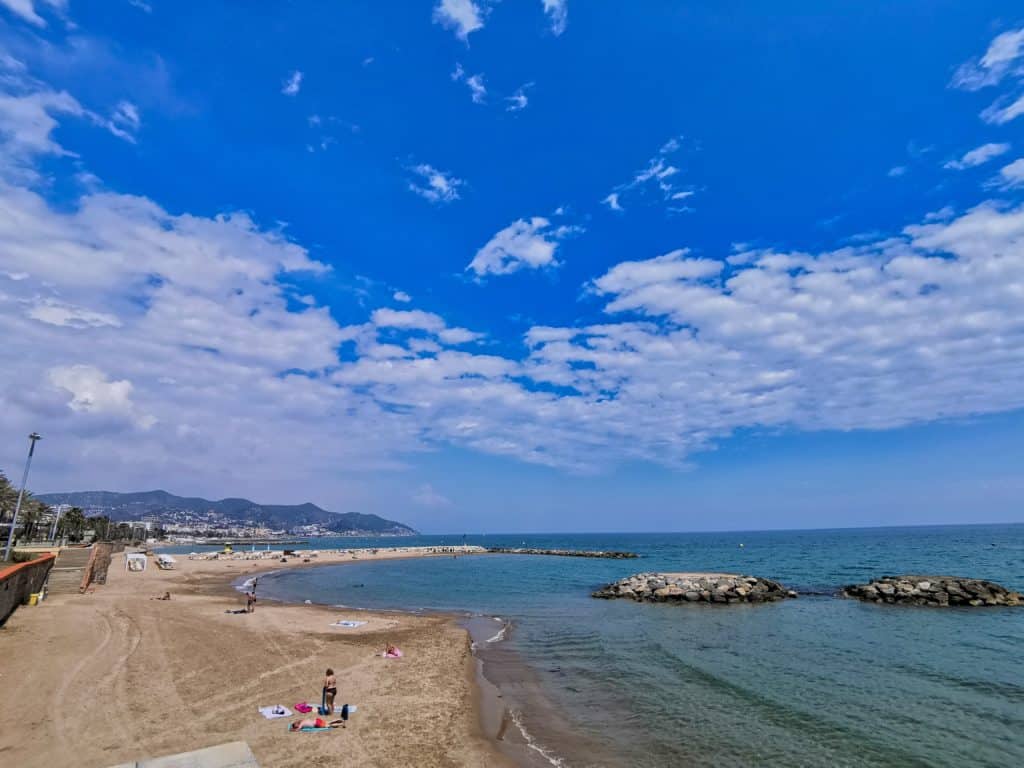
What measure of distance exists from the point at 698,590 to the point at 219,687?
38.2m

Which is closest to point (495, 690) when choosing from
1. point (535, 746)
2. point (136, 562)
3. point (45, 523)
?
point (535, 746)

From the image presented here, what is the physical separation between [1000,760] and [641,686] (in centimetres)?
1061

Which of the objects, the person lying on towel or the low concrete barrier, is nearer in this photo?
the person lying on towel

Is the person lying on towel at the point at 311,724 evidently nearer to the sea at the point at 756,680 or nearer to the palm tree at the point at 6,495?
the sea at the point at 756,680

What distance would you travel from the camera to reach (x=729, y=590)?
1768 inches

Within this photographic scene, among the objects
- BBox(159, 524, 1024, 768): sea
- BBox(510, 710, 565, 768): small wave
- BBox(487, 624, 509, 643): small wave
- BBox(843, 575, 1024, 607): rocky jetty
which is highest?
BBox(843, 575, 1024, 607): rocky jetty

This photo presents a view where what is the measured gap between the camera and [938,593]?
138 feet

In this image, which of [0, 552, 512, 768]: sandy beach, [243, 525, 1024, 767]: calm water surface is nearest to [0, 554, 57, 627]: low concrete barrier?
[0, 552, 512, 768]: sandy beach

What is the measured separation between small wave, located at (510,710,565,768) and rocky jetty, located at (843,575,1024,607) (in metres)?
39.0

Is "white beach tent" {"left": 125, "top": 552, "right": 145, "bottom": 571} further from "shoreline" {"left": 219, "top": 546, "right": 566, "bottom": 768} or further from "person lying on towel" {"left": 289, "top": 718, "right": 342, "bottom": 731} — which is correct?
"person lying on towel" {"left": 289, "top": 718, "right": 342, "bottom": 731}

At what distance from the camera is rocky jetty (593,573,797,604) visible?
44.1m

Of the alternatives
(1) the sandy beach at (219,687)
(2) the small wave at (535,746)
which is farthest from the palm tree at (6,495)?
(2) the small wave at (535,746)

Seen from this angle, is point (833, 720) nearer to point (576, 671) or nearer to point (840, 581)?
point (576, 671)

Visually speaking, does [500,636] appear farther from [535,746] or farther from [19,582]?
[19,582]
